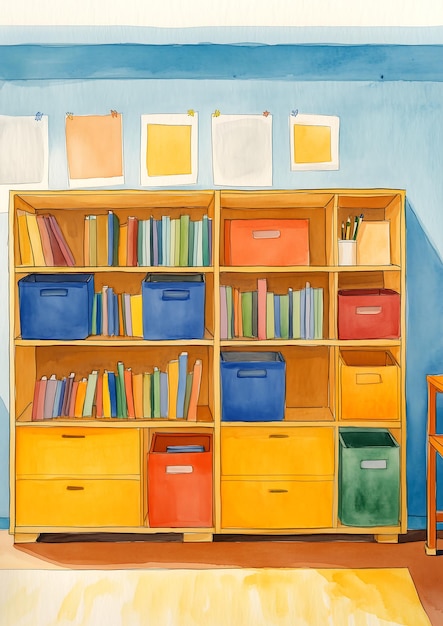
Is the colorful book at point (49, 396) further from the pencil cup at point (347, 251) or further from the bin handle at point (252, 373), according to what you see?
the pencil cup at point (347, 251)

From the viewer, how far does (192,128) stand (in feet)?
10.7

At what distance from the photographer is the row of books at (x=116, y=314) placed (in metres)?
3.09

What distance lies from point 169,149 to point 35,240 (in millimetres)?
837

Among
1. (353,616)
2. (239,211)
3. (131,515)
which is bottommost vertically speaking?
(353,616)

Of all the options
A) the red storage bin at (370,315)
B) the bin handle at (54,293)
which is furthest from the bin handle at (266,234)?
the bin handle at (54,293)

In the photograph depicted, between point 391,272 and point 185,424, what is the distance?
51.1 inches

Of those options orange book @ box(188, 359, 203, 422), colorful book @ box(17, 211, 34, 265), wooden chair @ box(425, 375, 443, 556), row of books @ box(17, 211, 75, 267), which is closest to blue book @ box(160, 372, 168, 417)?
orange book @ box(188, 359, 203, 422)

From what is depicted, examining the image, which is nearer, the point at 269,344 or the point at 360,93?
the point at 269,344

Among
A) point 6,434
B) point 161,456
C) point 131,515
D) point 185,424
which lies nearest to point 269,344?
point 185,424

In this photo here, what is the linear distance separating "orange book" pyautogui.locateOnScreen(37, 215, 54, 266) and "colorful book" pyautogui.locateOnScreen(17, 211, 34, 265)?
2.6 inches

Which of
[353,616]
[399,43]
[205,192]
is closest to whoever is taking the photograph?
[353,616]

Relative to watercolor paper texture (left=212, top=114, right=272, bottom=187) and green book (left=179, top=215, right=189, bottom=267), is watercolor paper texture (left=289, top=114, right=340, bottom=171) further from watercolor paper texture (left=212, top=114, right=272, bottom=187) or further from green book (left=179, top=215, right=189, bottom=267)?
green book (left=179, top=215, right=189, bottom=267)

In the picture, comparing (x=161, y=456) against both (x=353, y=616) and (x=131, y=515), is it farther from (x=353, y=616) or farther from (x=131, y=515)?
(x=353, y=616)

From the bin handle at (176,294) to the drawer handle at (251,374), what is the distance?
1.47 feet
